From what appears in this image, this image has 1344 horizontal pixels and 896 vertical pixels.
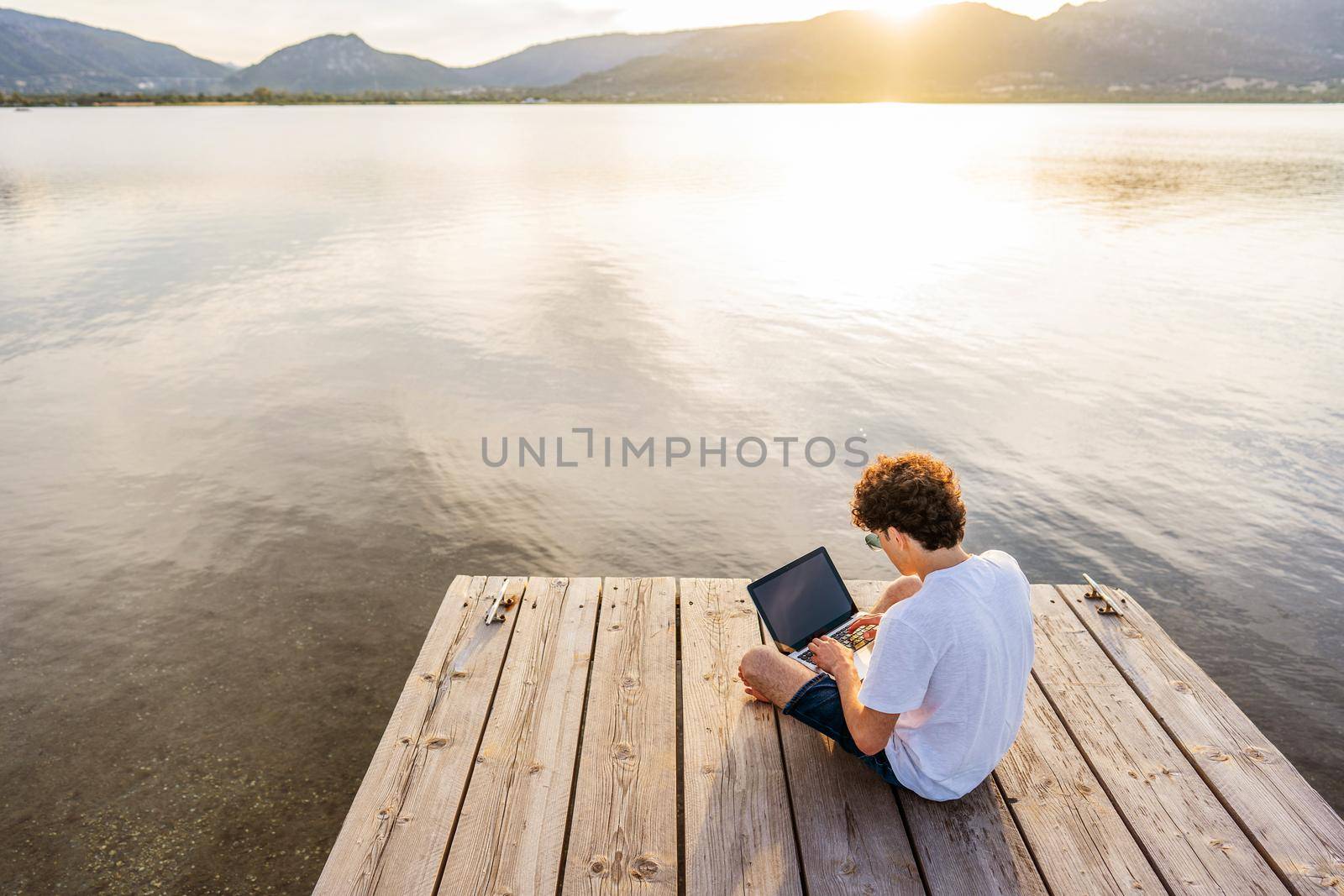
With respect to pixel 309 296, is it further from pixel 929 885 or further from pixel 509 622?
pixel 929 885

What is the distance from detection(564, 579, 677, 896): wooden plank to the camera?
11.6 feet

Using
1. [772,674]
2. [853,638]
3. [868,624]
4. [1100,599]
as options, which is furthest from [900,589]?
[1100,599]

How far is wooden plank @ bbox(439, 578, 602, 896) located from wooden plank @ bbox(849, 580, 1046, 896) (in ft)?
5.47

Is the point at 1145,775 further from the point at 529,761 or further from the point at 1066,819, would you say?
the point at 529,761

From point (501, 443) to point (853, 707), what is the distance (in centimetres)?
871

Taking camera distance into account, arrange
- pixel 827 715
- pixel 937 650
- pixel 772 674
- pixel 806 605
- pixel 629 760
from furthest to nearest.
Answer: pixel 806 605, pixel 772 674, pixel 629 760, pixel 827 715, pixel 937 650

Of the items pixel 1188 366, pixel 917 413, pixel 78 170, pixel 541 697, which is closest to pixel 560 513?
pixel 541 697

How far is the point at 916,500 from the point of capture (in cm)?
348

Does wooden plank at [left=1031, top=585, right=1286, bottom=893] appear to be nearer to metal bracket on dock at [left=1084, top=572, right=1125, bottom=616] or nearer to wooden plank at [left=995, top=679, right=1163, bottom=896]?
wooden plank at [left=995, top=679, right=1163, bottom=896]

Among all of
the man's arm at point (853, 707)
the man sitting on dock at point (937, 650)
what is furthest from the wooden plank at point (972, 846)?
the man's arm at point (853, 707)

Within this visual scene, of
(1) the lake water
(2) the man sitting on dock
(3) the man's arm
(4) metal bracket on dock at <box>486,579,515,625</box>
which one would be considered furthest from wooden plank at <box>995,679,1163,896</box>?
(1) the lake water

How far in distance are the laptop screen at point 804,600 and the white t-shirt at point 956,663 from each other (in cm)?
107

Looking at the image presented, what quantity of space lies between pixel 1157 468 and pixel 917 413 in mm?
3413

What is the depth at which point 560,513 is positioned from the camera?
32.1 ft
